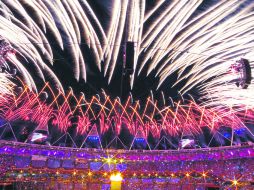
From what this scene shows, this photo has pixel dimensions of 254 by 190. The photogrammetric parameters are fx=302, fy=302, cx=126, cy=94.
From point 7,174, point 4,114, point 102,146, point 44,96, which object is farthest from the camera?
point 102,146

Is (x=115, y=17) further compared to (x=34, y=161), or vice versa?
(x=34, y=161)

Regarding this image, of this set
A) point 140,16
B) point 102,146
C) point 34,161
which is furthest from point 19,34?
point 102,146

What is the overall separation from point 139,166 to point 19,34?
41.7 feet

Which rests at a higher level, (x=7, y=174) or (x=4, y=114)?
(x=4, y=114)

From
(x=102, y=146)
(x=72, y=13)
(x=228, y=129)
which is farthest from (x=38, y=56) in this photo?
(x=228, y=129)

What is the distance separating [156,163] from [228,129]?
20.4ft

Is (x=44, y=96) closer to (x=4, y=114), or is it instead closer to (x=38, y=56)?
(x=4, y=114)

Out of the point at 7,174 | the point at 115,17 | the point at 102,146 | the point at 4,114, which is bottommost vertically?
the point at 7,174

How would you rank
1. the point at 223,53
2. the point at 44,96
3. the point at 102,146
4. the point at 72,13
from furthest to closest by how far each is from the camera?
the point at 102,146 < the point at 44,96 < the point at 223,53 < the point at 72,13

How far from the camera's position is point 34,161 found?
18484 mm

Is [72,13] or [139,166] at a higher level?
[72,13]

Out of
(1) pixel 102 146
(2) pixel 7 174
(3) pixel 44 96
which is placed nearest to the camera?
(2) pixel 7 174

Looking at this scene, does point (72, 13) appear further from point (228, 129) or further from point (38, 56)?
point (228, 129)

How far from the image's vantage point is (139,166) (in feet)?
68.3
